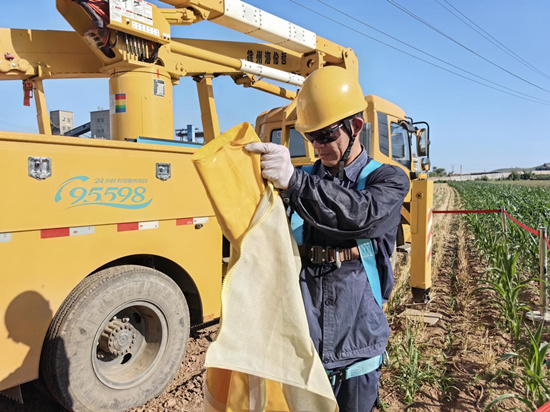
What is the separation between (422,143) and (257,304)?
224 inches

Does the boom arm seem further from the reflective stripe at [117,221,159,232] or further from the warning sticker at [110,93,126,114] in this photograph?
the reflective stripe at [117,221,159,232]

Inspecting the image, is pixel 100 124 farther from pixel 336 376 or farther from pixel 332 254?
pixel 336 376

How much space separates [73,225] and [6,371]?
920mm

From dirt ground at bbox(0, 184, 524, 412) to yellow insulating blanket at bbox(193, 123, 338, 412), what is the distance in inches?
78.8

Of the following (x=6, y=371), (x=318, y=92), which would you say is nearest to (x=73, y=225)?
(x=6, y=371)

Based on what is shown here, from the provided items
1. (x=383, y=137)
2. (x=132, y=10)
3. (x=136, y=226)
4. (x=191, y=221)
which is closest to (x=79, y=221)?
(x=136, y=226)

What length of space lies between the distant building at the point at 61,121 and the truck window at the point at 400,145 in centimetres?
466

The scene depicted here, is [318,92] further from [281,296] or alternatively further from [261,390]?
[261,390]

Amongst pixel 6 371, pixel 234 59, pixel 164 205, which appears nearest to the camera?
pixel 6 371

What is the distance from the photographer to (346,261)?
1.69 metres

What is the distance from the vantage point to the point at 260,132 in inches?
253

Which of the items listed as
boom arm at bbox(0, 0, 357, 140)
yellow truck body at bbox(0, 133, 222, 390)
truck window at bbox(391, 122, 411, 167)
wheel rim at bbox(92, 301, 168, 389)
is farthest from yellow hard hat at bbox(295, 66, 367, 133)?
truck window at bbox(391, 122, 411, 167)

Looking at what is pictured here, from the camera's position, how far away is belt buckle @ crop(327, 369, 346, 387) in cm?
168

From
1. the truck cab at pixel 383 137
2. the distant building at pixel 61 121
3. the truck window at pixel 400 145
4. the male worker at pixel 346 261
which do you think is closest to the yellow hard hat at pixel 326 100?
the male worker at pixel 346 261
